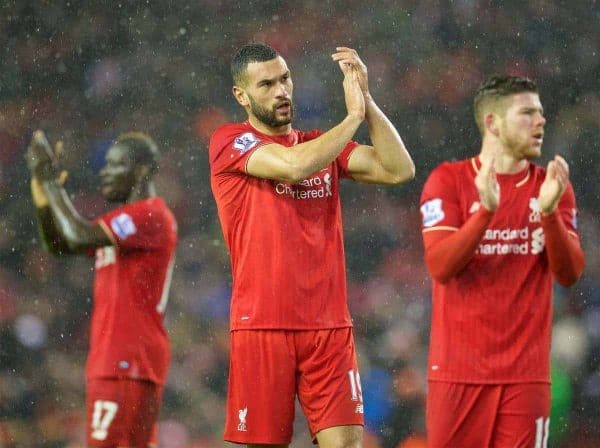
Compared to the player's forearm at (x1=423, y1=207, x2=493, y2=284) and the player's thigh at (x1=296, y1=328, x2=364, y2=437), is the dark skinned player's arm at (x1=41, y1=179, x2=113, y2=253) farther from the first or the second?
the player's forearm at (x1=423, y1=207, x2=493, y2=284)

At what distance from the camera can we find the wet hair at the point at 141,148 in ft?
18.9

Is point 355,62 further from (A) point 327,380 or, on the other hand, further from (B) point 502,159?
(A) point 327,380

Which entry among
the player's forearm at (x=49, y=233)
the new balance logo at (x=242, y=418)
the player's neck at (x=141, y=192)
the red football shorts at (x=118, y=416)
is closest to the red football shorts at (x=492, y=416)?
the new balance logo at (x=242, y=418)

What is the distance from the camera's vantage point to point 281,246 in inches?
143

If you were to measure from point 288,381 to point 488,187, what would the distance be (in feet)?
2.74

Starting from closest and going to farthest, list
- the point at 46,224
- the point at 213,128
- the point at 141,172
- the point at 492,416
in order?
the point at 492,416 < the point at 141,172 < the point at 46,224 < the point at 213,128

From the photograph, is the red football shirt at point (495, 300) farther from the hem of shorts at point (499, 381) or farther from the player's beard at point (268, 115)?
the player's beard at point (268, 115)

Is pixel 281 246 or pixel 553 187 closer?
pixel 553 187

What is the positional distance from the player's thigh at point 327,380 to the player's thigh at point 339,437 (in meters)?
0.01

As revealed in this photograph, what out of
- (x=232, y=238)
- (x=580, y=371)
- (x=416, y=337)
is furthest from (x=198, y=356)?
(x=232, y=238)

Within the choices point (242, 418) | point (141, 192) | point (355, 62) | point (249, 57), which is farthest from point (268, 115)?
point (141, 192)

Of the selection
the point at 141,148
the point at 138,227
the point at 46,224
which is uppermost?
the point at 141,148

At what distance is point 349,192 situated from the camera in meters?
6.65

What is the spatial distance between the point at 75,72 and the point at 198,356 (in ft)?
5.68
